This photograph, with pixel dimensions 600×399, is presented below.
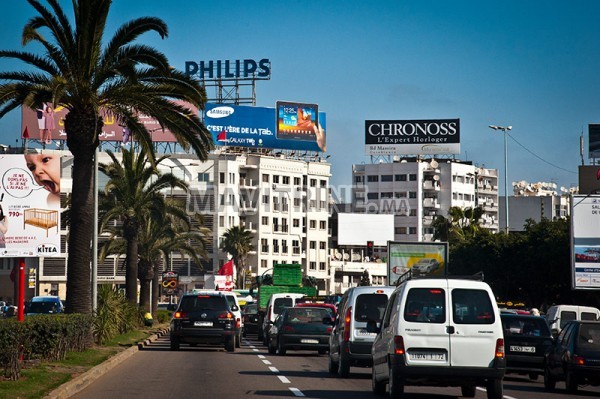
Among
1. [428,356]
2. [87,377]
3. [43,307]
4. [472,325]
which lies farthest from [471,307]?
[43,307]

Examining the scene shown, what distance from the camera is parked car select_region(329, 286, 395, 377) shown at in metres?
24.8

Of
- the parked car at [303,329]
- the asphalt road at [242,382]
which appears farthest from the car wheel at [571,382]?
the parked car at [303,329]

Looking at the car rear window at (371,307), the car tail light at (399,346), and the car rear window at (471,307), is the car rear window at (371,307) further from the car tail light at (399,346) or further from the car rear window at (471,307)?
the car tail light at (399,346)

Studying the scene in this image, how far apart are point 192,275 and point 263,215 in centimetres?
1234

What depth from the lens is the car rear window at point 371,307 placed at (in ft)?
82.8

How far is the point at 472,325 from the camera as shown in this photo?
18.2 m

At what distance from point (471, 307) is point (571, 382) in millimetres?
6492

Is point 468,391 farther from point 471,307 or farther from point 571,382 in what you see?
point 571,382

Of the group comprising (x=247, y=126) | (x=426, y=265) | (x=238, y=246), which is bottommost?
(x=426, y=265)

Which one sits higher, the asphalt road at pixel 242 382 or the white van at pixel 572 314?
the white van at pixel 572 314

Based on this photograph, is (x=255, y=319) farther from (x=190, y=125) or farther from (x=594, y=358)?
(x=594, y=358)

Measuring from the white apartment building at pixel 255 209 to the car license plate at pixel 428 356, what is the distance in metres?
119

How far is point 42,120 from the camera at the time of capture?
119875 mm

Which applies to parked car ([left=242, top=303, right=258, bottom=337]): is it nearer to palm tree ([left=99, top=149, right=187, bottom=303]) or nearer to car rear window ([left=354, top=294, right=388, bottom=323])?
palm tree ([left=99, top=149, right=187, bottom=303])
